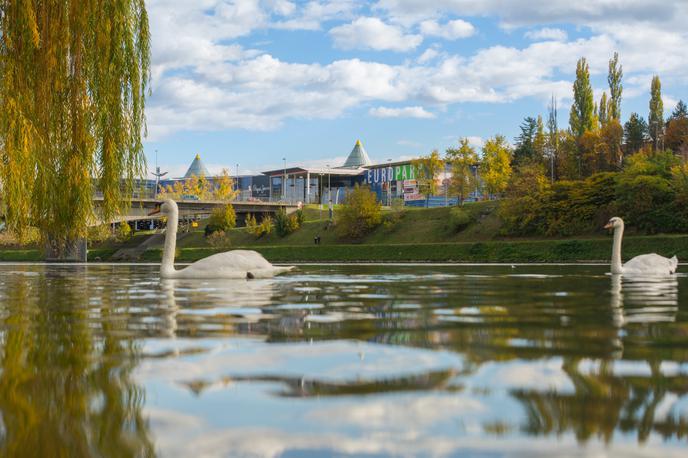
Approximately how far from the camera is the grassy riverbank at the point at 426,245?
52219 mm

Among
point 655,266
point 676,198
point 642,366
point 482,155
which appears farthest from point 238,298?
point 482,155

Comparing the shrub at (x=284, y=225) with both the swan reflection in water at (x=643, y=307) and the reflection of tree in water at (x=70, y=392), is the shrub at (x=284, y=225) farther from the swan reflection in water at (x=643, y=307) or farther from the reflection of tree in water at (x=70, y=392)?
the reflection of tree in water at (x=70, y=392)

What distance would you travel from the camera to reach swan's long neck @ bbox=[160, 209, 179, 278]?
61.0 ft

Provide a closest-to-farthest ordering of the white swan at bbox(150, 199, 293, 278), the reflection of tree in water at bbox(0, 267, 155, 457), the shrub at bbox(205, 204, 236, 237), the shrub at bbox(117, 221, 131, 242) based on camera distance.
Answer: the reflection of tree in water at bbox(0, 267, 155, 457), the white swan at bbox(150, 199, 293, 278), the shrub at bbox(117, 221, 131, 242), the shrub at bbox(205, 204, 236, 237)

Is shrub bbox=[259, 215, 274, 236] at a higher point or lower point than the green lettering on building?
lower

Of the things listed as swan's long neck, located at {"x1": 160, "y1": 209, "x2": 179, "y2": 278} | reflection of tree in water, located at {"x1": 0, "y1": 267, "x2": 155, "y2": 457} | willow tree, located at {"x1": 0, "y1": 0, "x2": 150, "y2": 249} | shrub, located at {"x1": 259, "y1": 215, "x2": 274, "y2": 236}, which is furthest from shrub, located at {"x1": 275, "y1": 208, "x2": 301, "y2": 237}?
reflection of tree in water, located at {"x1": 0, "y1": 267, "x2": 155, "y2": 457}

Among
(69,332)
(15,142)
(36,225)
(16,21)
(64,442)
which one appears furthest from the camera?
(36,225)

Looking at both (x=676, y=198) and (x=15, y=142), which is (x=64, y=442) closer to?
(x=15, y=142)

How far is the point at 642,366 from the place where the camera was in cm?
481

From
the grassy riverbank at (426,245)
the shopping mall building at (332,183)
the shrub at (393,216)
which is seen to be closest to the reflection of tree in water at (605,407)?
the grassy riverbank at (426,245)

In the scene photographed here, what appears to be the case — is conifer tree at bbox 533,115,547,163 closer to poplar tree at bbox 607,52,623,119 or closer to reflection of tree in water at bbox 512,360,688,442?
poplar tree at bbox 607,52,623,119

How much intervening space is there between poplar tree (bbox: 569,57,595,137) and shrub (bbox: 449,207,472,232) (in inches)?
1168

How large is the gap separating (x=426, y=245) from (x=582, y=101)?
4572cm

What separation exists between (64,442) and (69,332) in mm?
4299
